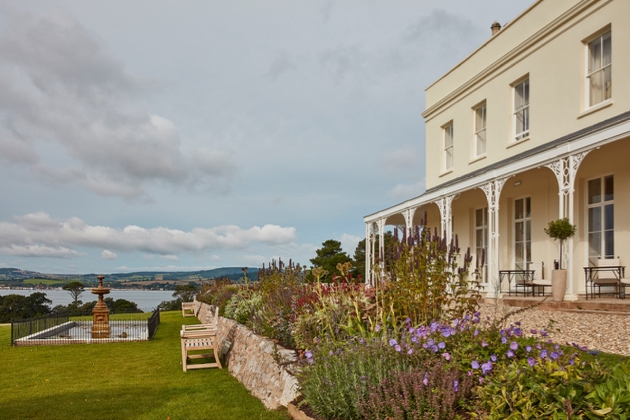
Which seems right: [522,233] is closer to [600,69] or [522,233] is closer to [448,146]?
[600,69]

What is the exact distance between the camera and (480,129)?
16125 millimetres

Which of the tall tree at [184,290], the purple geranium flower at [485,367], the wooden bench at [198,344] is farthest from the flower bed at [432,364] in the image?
the tall tree at [184,290]

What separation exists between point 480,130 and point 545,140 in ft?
11.3

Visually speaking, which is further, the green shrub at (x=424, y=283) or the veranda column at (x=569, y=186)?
the veranda column at (x=569, y=186)

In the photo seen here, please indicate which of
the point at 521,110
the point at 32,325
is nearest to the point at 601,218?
the point at 521,110

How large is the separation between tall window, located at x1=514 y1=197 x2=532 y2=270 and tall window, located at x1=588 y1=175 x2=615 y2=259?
208 cm

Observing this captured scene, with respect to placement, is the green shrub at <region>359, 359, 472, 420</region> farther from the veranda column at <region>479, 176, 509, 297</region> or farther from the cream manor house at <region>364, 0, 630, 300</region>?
the veranda column at <region>479, 176, 509, 297</region>

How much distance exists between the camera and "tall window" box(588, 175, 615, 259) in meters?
10.7

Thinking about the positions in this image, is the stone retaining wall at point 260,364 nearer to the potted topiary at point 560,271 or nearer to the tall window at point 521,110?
the potted topiary at point 560,271

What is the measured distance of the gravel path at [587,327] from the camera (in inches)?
263

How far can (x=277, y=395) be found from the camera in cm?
600

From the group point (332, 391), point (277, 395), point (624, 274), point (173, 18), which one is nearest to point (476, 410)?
point (332, 391)

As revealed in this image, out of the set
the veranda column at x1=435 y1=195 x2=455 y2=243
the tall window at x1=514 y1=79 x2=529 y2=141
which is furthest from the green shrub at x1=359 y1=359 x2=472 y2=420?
the tall window at x1=514 y1=79 x2=529 y2=141

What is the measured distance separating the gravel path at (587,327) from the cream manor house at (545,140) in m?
1.23
